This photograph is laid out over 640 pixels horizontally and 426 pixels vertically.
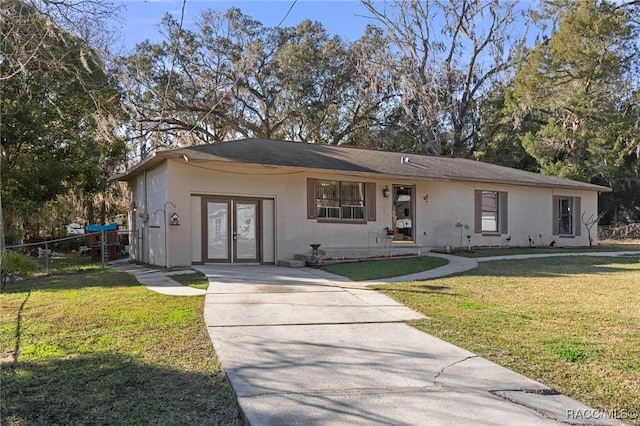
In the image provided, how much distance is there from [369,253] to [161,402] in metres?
11.0

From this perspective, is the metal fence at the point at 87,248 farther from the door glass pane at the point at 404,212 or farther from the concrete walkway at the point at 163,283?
the door glass pane at the point at 404,212

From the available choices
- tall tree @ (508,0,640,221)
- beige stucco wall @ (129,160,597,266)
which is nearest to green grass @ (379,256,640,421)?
beige stucco wall @ (129,160,597,266)

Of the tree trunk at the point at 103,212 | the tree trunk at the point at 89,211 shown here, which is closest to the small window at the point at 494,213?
the tree trunk at the point at 103,212

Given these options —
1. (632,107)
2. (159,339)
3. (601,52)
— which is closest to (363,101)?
(601,52)

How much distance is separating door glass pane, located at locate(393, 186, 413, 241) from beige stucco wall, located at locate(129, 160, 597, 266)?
20 centimetres

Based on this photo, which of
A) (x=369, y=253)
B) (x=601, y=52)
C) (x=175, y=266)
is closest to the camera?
(x=175, y=266)

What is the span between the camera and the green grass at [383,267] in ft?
34.3

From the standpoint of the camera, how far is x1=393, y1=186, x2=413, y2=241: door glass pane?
611 inches

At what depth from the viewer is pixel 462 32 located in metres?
31.2

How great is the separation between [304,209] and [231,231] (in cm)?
214

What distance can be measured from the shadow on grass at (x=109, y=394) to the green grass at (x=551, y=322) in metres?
2.70

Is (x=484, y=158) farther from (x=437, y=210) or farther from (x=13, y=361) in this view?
(x=13, y=361)

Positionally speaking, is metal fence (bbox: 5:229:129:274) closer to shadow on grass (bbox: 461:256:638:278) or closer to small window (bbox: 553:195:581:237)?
shadow on grass (bbox: 461:256:638:278)

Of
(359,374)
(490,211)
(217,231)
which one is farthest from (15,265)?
(490,211)
